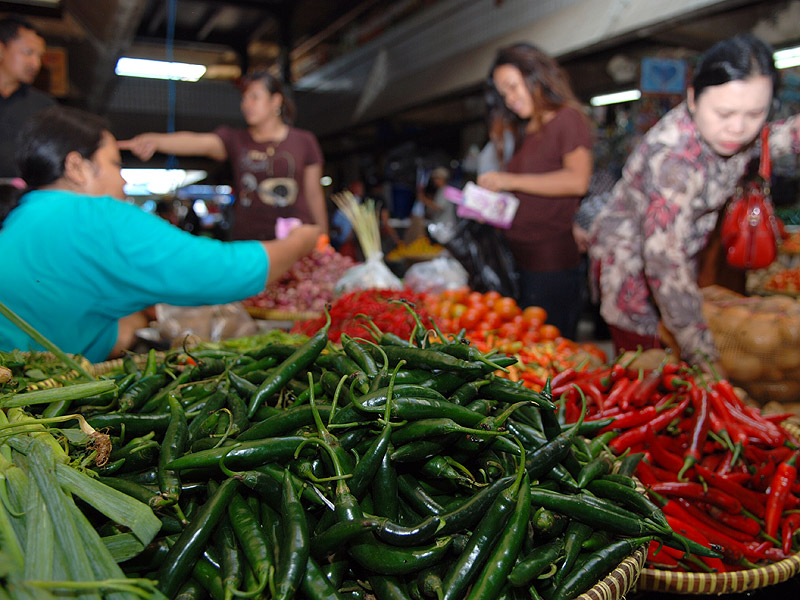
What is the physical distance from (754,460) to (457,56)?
6794mm

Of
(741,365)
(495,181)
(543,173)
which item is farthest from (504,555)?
(543,173)

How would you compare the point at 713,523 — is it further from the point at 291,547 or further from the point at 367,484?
the point at 291,547

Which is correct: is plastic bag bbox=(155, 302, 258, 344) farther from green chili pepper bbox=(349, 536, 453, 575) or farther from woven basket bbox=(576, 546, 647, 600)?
woven basket bbox=(576, 546, 647, 600)

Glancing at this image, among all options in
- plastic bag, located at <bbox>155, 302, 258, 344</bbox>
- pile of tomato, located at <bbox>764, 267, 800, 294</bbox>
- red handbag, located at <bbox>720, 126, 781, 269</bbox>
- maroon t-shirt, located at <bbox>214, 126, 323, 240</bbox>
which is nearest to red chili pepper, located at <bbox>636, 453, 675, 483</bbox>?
red handbag, located at <bbox>720, 126, 781, 269</bbox>

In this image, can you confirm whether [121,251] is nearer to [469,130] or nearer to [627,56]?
[627,56]

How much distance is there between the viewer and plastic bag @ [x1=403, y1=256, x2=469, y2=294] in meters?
4.00

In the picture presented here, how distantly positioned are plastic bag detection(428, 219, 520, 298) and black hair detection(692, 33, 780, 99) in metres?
1.45

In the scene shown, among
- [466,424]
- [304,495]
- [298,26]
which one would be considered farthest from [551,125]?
[298,26]

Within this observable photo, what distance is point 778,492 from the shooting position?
1779 millimetres

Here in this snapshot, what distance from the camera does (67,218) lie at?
221 cm

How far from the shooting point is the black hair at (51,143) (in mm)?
2344

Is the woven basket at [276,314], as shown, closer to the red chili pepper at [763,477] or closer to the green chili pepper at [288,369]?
the green chili pepper at [288,369]

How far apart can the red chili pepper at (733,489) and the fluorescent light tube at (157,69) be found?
927 cm

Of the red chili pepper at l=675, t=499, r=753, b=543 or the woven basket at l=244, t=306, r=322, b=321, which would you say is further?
the woven basket at l=244, t=306, r=322, b=321
